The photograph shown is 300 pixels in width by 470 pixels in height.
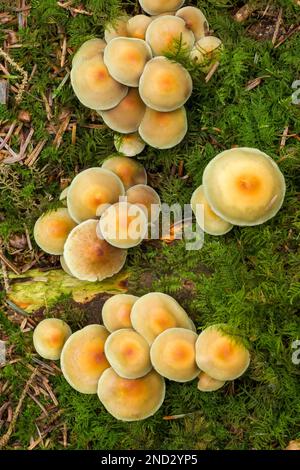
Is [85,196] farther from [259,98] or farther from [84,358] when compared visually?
[259,98]

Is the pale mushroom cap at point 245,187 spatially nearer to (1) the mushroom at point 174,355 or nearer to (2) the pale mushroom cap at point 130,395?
(1) the mushroom at point 174,355

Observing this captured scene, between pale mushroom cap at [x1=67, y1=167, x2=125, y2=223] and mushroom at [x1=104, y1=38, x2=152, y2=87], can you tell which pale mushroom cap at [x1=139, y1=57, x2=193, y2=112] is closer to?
mushroom at [x1=104, y1=38, x2=152, y2=87]

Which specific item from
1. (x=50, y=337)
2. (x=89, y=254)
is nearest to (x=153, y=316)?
(x=89, y=254)

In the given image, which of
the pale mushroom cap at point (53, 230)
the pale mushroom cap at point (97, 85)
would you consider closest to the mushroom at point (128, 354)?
Result: the pale mushroom cap at point (53, 230)

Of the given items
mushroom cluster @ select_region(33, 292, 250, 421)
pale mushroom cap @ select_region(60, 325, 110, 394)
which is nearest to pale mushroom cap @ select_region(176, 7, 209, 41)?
mushroom cluster @ select_region(33, 292, 250, 421)

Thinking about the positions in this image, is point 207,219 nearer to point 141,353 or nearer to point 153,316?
point 153,316
